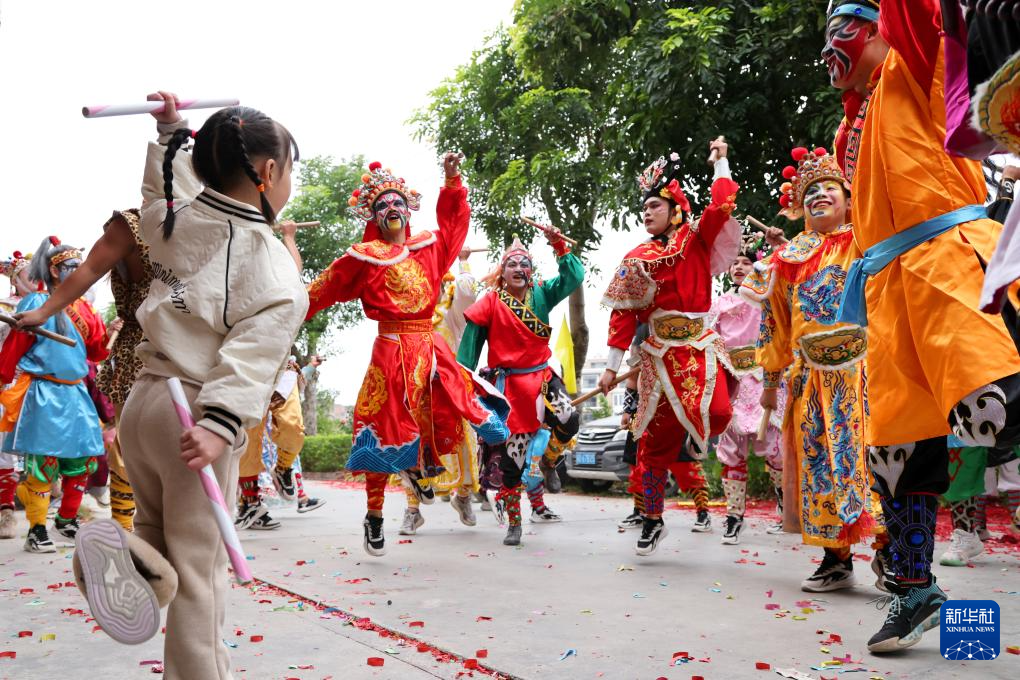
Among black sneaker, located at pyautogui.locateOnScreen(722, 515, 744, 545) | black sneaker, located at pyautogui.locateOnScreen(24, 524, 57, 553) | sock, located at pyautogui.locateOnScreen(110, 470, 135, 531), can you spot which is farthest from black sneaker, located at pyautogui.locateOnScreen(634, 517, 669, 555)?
black sneaker, located at pyautogui.locateOnScreen(24, 524, 57, 553)

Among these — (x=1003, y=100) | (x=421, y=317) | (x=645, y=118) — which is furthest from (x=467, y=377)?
(x=645, y=118)

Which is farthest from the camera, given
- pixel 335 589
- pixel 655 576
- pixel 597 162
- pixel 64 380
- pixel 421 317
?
pixel 597 162

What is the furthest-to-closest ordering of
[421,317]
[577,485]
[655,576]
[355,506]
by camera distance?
1. [577,485]
2. [355,506]
3. [421,317]
4. [655,576]

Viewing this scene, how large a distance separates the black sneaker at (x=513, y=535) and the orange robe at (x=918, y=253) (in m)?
3.53

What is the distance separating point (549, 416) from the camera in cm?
773

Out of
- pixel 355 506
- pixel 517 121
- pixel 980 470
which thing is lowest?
pixel 355 506

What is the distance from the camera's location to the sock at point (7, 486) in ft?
23.1

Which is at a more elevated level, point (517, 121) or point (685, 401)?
point (517, 121)

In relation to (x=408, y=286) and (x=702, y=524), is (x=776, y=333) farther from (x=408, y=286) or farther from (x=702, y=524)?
(x=702, y=524)

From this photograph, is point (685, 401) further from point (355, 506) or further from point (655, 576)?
point (355, 506)

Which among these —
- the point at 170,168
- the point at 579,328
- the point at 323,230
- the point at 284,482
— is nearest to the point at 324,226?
the point at 323,230

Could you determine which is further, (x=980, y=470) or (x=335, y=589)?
(x=980, y=470)

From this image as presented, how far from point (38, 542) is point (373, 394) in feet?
8.40

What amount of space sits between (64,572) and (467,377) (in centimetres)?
264
